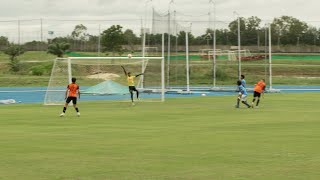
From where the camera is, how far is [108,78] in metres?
52.6

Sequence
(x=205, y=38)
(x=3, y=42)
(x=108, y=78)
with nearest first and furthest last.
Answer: (x=108, y=78) → (x=205, y=38) → (x=3, y=42)

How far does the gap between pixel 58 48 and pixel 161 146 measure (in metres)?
59.1

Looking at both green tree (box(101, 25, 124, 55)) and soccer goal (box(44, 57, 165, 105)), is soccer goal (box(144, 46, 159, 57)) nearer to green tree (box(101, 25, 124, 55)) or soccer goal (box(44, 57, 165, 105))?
soccer goal (box(44, 57, 165, 105))

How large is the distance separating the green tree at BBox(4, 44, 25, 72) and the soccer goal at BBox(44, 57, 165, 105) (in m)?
19.0

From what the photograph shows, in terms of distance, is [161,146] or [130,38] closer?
[161,146]

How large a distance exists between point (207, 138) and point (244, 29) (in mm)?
54923

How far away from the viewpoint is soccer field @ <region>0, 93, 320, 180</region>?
46.0ft

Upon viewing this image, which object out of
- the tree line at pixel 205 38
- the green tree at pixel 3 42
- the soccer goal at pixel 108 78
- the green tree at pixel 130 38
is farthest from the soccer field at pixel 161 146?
the green tree at pixel 130 38

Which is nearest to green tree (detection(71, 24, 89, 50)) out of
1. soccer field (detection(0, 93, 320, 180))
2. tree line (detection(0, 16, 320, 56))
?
tree line (detection(0, 16, 320, 56))

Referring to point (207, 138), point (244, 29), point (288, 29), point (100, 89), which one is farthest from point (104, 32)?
point (207, 138)

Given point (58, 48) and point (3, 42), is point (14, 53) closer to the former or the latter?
point (3, 42)

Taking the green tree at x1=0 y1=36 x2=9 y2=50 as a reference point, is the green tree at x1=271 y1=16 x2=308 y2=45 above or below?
above

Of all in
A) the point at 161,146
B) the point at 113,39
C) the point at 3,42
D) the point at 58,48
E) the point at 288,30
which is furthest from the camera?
the point at 288,30

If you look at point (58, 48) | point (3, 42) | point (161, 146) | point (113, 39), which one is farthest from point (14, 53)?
point (161, 146)
